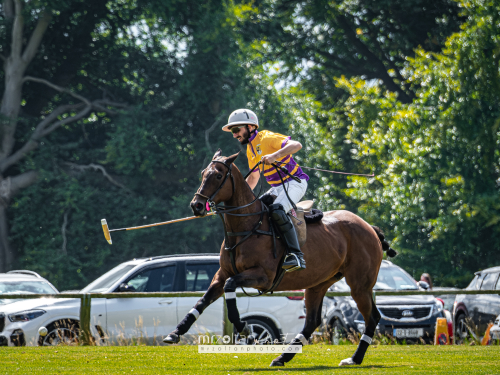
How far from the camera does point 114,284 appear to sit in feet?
43.3

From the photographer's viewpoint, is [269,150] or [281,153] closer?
[281,153]

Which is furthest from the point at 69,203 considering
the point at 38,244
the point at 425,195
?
the point at 425,195

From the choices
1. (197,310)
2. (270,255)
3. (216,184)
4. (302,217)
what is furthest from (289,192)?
(197,310)

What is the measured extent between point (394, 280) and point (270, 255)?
28.5 feet

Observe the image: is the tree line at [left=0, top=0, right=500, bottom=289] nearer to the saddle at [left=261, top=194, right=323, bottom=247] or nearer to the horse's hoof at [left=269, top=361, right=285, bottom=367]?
the saddle at [left=261, top=194, right=323, bottom=247]

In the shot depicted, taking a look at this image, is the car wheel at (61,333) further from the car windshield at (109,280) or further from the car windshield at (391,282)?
the car windshield at (391,282)

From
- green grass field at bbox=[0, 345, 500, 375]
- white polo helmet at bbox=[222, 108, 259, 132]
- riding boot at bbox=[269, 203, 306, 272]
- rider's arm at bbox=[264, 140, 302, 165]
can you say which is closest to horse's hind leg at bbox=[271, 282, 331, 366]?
green grass field at bbox=[0, 345, 500, 375]

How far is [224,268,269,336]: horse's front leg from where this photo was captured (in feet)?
24.9

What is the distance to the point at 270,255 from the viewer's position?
8.23 meters

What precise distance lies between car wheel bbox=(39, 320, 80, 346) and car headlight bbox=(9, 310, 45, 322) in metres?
0.32

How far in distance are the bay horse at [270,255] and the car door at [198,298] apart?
3.85m

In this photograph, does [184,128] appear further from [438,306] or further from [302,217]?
[302,217]

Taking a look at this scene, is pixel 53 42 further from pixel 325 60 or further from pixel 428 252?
pixel 428 252

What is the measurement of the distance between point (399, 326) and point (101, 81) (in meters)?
20.9
